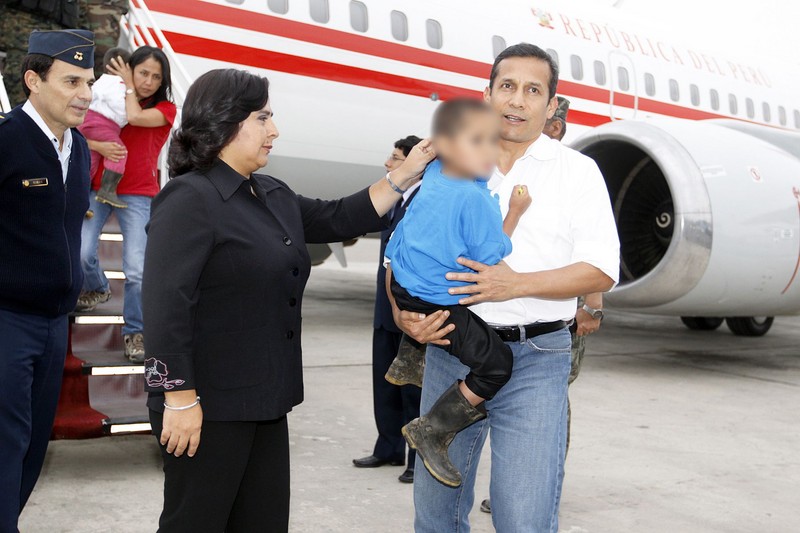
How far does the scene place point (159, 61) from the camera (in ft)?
14.9

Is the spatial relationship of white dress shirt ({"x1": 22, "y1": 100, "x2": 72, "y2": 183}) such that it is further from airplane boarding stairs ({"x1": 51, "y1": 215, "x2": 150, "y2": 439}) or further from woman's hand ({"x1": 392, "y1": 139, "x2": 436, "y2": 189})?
airplane boarding stairs ({"x1": 51, "y1": 215, "x2": 150, "y2": 439})

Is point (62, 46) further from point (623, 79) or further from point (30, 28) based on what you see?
point (623, 79)

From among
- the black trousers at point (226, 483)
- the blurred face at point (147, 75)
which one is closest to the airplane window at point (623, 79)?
the blurred face at point (147, 75)

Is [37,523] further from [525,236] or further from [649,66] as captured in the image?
[649,66]

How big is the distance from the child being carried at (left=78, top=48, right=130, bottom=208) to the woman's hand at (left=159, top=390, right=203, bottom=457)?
2.53 meters

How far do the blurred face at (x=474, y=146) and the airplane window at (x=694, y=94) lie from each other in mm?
9870

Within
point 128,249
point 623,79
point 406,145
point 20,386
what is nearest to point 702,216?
point 406,145

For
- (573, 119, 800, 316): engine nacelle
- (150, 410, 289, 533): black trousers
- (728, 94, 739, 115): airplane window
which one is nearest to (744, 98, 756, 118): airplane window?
(728, 94, 739, 115): airplane window

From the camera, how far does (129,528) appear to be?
3.50 metres

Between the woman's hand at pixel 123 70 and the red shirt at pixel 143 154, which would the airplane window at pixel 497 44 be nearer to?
the red shirt at pixel 143 154

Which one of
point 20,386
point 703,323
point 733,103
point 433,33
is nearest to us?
point 20,386

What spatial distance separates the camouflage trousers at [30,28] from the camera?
5016 mm

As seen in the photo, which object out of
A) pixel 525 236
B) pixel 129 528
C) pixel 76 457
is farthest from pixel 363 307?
pixel 525 236

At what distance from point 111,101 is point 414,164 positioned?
2574mm
